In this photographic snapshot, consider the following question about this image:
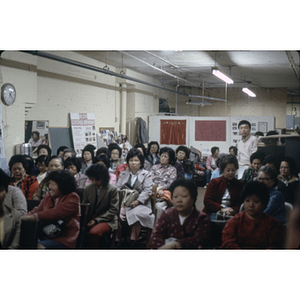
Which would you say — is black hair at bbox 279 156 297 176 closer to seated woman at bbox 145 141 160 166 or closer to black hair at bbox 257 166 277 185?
black hair at bbox 257 166 277 185

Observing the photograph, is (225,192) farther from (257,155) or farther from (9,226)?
(9,226)

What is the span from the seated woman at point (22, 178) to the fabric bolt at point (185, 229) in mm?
1399

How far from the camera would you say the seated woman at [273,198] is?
9.84 ft

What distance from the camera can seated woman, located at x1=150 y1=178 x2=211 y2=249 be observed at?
9.55 feet

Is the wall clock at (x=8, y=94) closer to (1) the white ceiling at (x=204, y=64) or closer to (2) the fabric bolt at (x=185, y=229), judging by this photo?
(1) the white ceiling at (x=204, y=64)

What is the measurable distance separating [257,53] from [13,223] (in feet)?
18.5

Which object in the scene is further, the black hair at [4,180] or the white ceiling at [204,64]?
the white ceiling at [204,64]

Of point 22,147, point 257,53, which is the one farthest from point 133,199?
point 257,53

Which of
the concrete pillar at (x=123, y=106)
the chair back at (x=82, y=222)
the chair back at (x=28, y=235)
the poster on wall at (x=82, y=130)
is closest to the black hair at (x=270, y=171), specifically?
the chair back at (x=82, y=222)

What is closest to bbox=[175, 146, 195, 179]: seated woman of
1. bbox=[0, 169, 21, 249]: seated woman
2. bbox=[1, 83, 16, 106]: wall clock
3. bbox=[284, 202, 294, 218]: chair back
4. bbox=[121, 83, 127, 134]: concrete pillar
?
bbox=[284, 202, 294, 218]: chair back

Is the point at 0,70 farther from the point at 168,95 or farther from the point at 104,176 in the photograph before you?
the point at 168,95

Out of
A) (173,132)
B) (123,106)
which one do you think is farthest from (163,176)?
(123,106)

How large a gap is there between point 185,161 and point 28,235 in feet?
5.92

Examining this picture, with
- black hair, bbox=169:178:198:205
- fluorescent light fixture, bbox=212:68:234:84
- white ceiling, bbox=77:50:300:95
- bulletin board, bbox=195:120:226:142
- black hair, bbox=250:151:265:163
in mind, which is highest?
white ceiling, bbox=77:50:300:95
